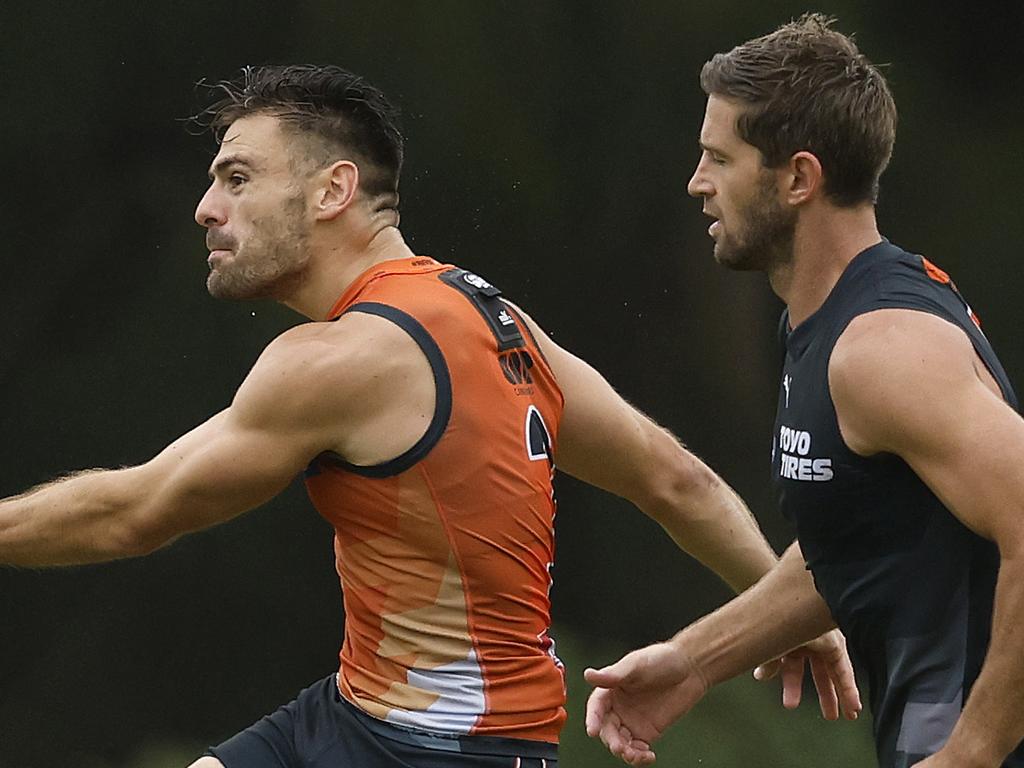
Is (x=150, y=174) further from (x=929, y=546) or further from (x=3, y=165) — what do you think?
(x=929, y=546)

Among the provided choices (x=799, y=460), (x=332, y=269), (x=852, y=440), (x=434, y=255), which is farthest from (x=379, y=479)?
(x=434, y=255)

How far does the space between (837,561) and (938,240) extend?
2.47 meters

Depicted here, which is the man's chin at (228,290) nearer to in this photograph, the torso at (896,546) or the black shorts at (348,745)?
the black shorts at (348,745)

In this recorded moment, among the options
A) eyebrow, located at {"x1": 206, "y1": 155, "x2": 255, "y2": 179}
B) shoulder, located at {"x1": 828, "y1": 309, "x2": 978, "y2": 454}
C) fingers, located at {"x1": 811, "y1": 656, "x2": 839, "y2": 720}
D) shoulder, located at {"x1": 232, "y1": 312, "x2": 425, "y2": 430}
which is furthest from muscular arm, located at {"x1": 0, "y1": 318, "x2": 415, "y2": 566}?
fingers, located at {"x1": 811, "y1": 656, "x2": 839, "y2": 720}

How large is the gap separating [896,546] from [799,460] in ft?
0.64

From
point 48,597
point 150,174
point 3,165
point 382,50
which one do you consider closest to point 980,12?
point 382,50

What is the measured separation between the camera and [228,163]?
3.44 meters

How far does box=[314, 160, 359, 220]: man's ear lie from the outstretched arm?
95cm

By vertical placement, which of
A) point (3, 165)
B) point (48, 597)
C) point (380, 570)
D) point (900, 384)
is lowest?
point (48, 597)

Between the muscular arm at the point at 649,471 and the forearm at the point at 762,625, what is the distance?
0.31 meters

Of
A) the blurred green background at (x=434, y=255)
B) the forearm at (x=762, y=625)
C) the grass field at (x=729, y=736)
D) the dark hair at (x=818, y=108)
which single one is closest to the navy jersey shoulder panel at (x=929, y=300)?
the dark hair at (x=818, y=108)

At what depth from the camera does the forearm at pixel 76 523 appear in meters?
3.19

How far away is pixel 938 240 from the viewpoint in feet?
17.0

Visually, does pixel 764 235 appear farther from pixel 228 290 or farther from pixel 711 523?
pixel 228 290
